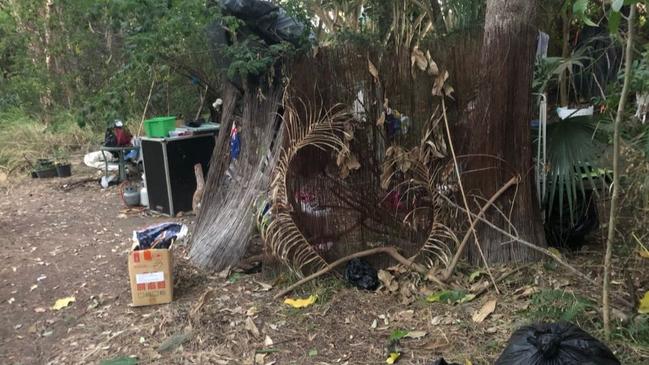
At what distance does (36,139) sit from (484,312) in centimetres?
941

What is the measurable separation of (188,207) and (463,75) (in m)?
3.86

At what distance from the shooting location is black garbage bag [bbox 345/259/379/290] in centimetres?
407

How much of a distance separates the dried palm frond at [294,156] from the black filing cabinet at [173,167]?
250cm

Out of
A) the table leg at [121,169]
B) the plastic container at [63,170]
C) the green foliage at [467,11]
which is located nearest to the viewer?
the green foliage at [467,11]

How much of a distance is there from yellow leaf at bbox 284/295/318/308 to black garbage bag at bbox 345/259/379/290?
12.5 inches

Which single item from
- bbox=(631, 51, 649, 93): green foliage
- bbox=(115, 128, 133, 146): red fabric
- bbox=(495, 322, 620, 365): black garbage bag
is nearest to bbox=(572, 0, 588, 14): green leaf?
bbox=(631, 51, 649, 93): green foliage

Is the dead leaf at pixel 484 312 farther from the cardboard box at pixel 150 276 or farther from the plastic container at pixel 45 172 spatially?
the plastic container at pixel 45 172

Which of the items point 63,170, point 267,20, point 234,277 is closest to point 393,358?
point 234,277

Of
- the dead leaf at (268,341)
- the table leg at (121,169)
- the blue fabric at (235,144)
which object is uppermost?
the blue fabric at (235,144)

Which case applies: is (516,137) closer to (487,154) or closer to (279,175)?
(487,154)

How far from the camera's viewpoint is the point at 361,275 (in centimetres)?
412

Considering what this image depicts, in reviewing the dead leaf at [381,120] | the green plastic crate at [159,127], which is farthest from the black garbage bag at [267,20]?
the green plastic crate at [159,127]

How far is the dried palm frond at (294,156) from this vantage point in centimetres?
405

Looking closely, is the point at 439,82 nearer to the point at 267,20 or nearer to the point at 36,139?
the point at 267,20
